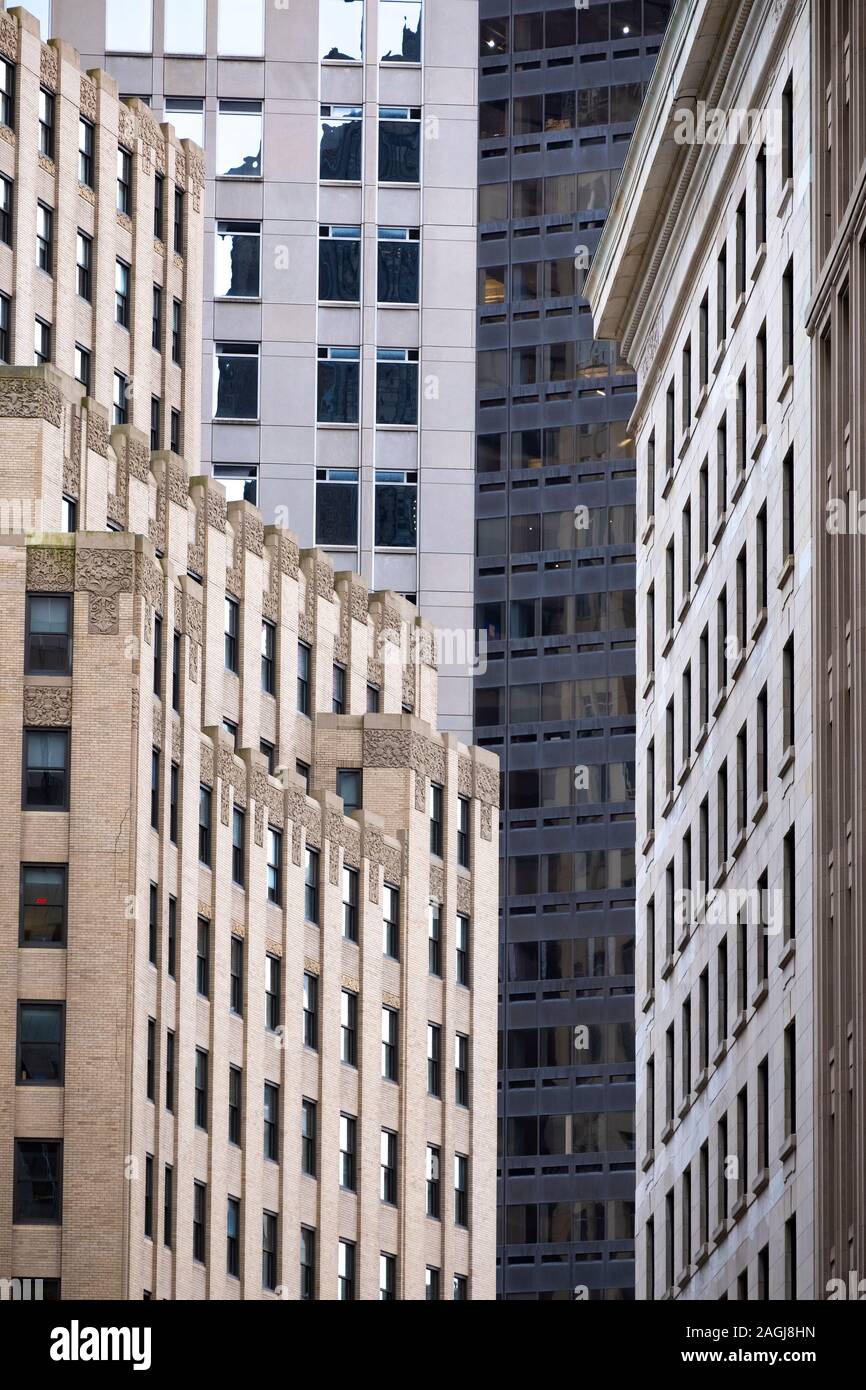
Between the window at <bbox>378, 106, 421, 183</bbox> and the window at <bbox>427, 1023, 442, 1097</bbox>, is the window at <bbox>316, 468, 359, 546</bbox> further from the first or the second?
the window at <bbox>427, 1023, 442, 1097</bbox>

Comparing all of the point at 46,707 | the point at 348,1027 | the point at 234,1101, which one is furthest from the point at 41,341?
the point at 234,1101

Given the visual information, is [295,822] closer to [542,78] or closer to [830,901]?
[830,901]

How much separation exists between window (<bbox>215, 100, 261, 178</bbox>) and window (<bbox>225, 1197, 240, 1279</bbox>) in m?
53.4

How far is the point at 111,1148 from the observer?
76375mm

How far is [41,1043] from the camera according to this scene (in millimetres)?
76938

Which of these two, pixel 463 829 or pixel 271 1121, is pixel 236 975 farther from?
pixel 463 829

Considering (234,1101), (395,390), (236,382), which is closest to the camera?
(234,1101)

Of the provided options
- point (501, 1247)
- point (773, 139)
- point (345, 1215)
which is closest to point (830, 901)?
point (773, 139)

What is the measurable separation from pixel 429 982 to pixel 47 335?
23.4m

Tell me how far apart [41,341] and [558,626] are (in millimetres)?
44697

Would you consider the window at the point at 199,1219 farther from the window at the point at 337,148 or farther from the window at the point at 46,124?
the window at the point at 337,148

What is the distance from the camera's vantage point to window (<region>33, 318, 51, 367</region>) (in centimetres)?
9119
